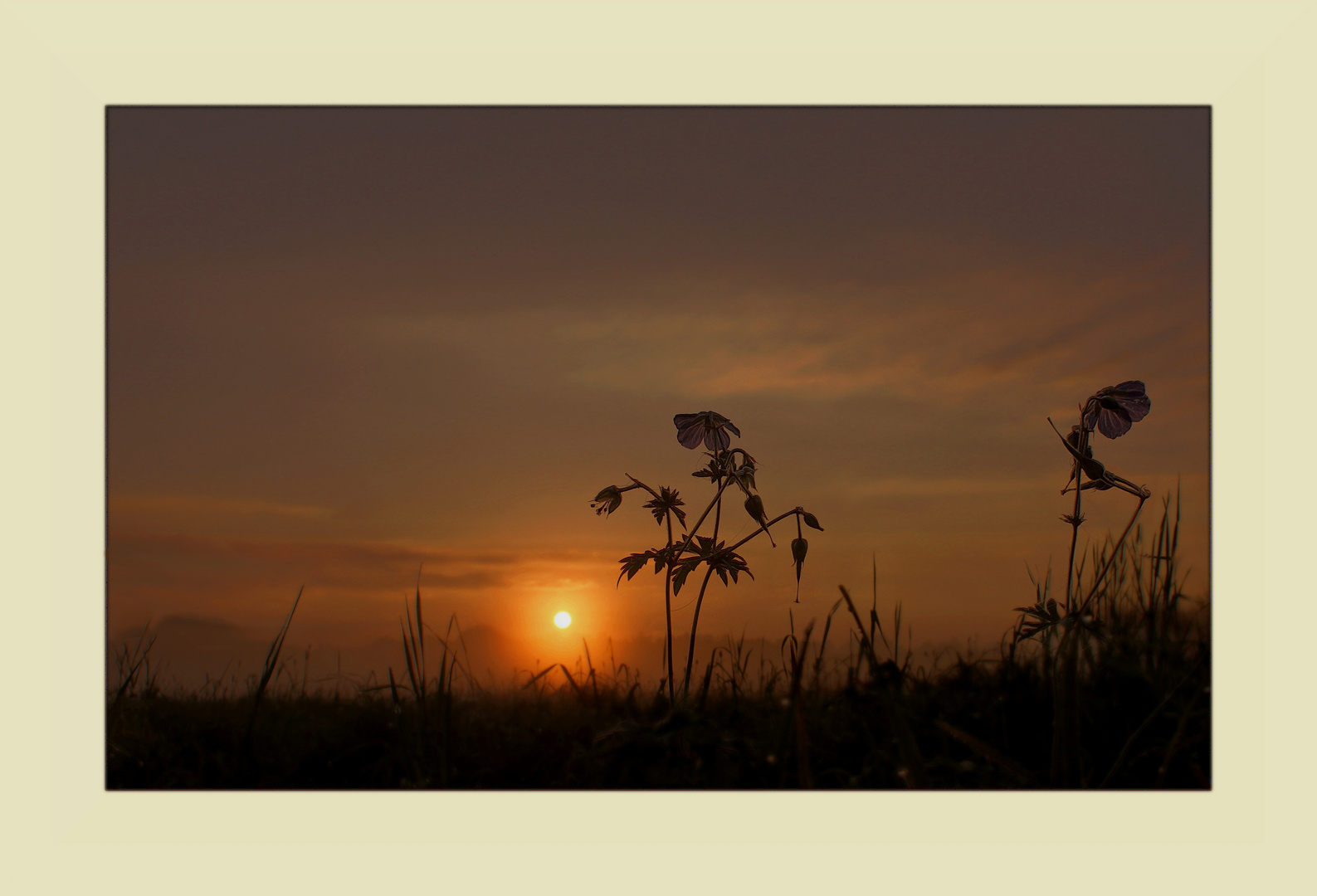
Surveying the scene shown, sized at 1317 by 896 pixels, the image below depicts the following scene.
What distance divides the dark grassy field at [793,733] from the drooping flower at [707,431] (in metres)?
0.74

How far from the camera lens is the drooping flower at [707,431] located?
124 inches

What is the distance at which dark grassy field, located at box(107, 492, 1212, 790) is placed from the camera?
90.9 inches

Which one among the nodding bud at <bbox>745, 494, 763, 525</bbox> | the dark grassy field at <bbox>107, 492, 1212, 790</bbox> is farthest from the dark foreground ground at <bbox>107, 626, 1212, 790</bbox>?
the nodding bud at <bbox>745, 494, 763, 525</bbox>

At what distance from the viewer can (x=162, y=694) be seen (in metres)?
3.06

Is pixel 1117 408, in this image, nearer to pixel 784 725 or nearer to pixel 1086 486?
pixel 1086 486

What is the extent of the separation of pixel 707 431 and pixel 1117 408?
1.38 meters

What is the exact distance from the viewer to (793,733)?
2.43m

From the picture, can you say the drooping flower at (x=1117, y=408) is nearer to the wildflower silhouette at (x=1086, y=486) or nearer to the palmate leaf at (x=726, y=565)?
the wildflower silhouette at (x=1086, y=486)

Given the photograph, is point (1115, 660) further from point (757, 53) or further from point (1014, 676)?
point (757, 53)

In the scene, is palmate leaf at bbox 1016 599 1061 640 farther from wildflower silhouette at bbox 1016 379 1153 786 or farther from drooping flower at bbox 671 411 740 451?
drooping flower at bbox 671 411 740 451

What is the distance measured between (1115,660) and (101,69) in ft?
12.0

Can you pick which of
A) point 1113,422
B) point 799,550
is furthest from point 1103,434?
point 799,550

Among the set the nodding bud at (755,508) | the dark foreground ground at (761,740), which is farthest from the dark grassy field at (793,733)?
the nodding bud at (755,508)

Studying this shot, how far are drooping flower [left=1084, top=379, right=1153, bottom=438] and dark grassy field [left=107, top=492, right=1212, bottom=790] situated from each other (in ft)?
2.08
